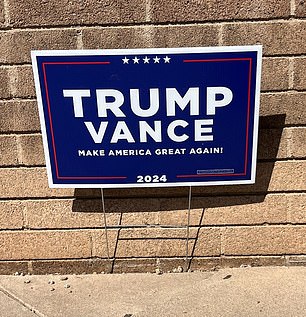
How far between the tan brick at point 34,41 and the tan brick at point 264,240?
1.53 meters

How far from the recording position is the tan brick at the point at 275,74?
2.79 m

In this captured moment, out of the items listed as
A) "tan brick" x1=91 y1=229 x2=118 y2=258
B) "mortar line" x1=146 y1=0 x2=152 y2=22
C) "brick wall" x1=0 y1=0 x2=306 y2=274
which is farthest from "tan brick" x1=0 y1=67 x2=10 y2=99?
"tan brick" x1=91 y1=229 x2=118 y2=258

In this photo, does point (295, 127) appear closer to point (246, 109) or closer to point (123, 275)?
point (246, 109)

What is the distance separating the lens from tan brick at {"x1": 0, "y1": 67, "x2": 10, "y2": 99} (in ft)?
9.27

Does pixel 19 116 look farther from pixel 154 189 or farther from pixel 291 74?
pixel 291 74

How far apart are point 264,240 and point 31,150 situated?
1586mm

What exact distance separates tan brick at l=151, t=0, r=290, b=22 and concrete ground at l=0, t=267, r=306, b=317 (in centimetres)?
162

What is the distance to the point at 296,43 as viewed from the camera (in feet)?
9.04

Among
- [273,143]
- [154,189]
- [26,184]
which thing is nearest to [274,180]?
[273,143]

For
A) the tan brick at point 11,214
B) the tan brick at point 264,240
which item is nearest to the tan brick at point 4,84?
the tan brick at point 11,214

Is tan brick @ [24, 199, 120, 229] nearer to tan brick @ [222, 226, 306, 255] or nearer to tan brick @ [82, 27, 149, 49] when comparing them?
tan brick @ [222, 226, 306, 255]

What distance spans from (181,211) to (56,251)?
2.83ft

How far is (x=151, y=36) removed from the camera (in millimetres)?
2744

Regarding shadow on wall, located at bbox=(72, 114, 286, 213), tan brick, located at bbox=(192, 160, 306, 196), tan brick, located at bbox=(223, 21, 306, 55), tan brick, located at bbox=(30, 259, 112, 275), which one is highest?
tan brick, located at bbox=(223, 21, 306, 55)
